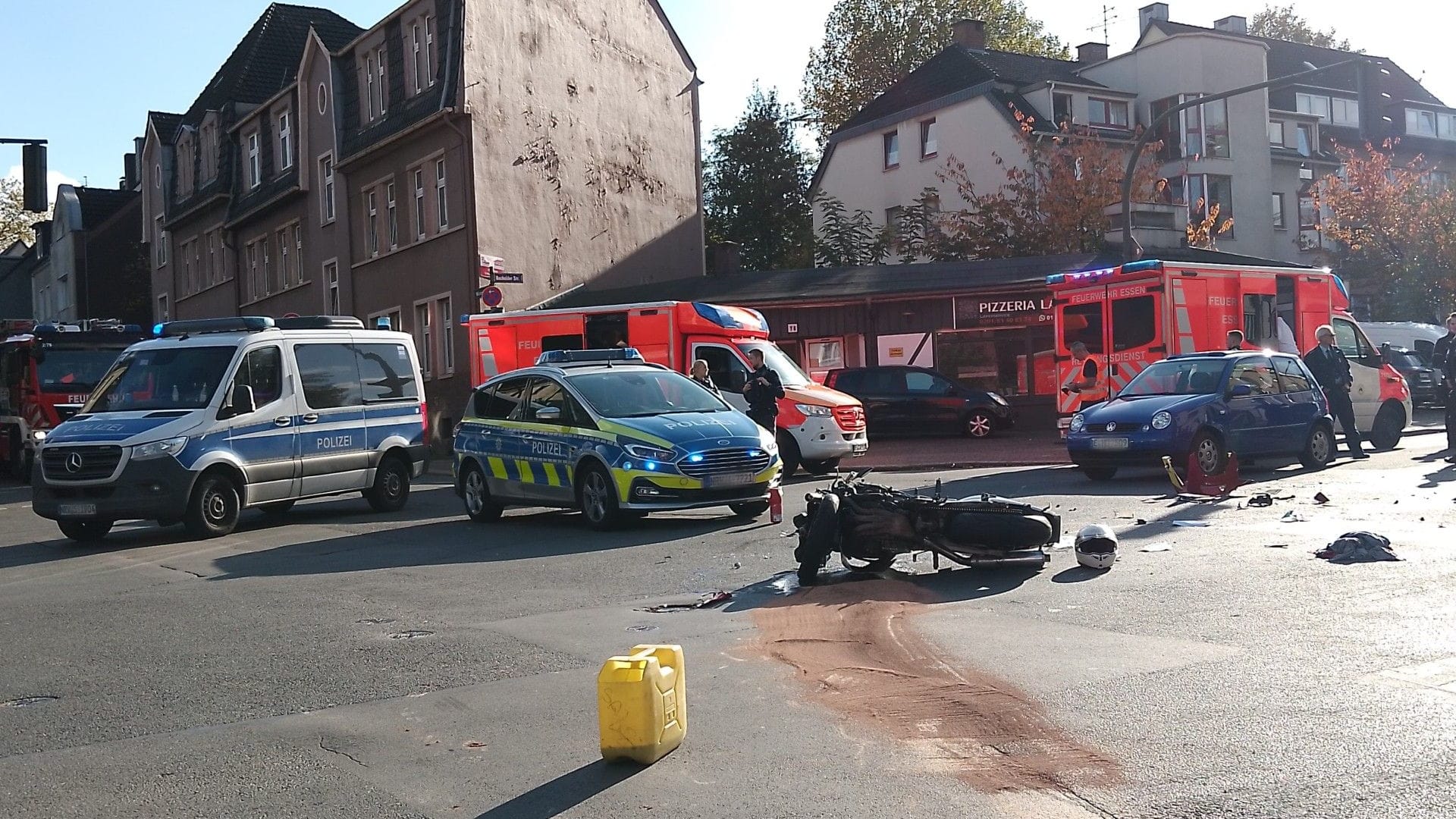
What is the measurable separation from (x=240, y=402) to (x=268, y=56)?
36665mm

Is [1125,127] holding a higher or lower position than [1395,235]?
higher

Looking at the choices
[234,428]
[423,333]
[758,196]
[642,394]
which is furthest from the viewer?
[758,196]

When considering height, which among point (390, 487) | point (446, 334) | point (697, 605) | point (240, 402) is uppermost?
point (446, 334)

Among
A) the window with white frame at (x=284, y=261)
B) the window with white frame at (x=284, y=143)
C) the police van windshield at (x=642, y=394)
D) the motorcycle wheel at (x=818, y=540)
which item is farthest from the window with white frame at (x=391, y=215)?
the motorcycle wheel at (x=818, y=540)

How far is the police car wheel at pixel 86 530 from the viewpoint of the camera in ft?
48.4

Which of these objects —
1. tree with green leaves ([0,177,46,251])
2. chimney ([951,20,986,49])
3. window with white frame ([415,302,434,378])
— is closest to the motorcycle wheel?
window with white frame ([415,302,434,378])

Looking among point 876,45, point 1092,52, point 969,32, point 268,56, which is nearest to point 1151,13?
point 1092,52

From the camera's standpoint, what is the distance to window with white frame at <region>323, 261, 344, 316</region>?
3909cm

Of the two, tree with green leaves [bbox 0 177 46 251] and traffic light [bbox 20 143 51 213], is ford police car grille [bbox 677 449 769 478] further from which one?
tree with green leaves [bbox 0 177 46 251]

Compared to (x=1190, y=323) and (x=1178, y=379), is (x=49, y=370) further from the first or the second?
(x=1178, y=379)

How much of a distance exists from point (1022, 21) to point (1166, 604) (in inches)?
2493

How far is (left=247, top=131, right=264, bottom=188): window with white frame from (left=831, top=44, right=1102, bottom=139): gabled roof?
21359mm

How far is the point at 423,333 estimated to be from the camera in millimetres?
34562

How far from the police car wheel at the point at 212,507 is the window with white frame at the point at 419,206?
20037mm
